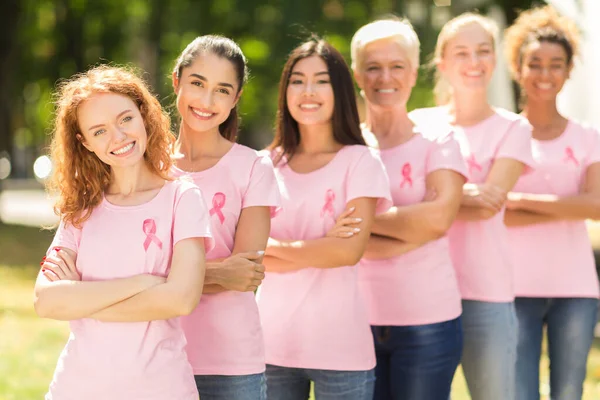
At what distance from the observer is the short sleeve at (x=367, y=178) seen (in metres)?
3.57

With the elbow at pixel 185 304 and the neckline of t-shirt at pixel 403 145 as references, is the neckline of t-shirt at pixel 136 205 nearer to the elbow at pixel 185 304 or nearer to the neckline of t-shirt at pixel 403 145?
the elbow at pixel 185 304

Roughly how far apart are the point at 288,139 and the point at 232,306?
2.96 feet

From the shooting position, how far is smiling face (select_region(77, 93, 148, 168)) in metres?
2.97

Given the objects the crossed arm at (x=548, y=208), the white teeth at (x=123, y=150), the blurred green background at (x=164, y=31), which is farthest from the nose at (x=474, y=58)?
the blurred green background at (x=164, y=31)

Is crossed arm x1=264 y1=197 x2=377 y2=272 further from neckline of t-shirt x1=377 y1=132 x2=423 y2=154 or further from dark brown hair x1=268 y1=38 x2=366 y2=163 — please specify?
neckline of t-shirt x1=377 y1=132 x2=423 y2=154

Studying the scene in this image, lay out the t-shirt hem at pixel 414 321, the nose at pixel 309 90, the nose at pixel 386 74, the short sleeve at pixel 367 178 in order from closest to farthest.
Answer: the short sleeve at pixel 367 178 < the nose at pixel 309 90 < the t-shirt hem at pixel 414 321 < the nose at pixel 386 74

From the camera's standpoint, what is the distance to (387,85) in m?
4.01

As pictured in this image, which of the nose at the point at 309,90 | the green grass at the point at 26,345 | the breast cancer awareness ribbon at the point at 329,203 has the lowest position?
the green grass at the point at 26,345

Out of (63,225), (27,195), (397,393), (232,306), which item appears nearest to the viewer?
(63,225)

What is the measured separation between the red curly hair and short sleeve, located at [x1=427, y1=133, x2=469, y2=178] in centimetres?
128

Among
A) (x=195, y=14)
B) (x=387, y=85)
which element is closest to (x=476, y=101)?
(x=387, y=85)

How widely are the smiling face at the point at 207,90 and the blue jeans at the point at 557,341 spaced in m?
2.08

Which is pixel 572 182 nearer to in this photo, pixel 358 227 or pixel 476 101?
pixel 476 101

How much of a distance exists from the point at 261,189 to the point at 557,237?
1984mm
